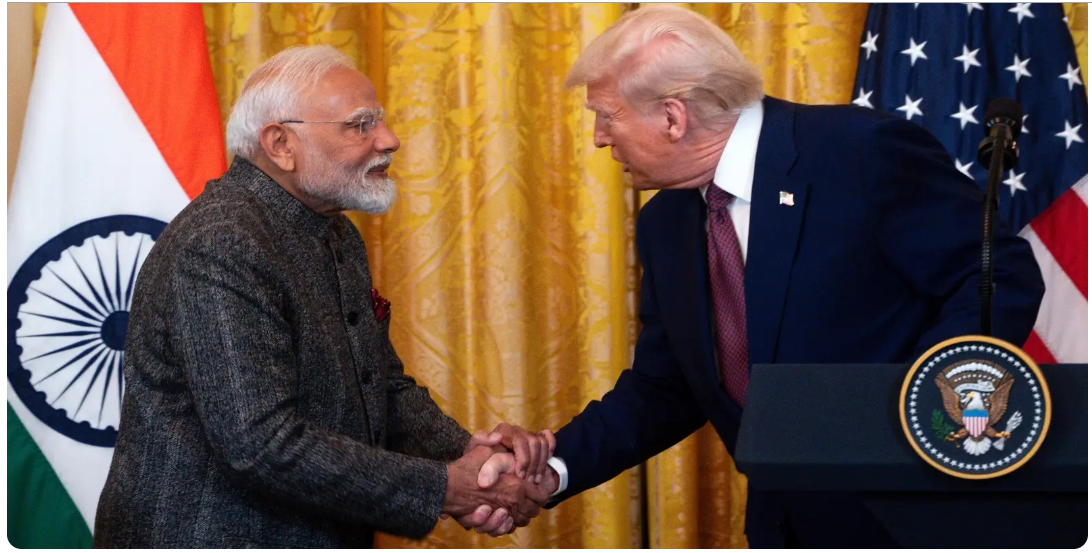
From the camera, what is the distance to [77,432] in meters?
3.04

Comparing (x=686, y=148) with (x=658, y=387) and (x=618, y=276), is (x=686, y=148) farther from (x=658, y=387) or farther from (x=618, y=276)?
(x=618, y=276)

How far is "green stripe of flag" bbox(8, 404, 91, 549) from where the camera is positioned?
302 centimetres

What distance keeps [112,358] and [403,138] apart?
1.23m

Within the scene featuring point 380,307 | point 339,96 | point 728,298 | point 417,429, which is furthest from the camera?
point 417,429

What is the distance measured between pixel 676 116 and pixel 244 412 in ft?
3.65

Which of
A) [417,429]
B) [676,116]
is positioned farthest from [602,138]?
[417,429]

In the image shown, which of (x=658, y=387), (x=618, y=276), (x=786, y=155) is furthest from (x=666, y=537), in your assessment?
(x=786, y=155)

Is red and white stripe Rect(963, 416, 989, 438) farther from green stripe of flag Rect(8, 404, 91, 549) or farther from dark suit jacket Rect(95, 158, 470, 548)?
green stripe of flag Rect(8, 404, 91, 549)

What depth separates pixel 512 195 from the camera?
371cm

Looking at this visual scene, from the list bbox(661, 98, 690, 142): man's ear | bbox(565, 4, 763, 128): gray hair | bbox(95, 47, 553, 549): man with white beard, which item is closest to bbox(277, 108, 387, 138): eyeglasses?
bbox(95, 47, 553, 549): man with white beard

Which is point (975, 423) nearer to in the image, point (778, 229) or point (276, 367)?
point (778, 229)

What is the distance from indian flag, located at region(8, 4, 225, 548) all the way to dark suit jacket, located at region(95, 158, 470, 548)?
34.6 inches

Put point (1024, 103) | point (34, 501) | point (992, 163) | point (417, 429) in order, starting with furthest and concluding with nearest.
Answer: point (1024, 103) → point (34, 501) → point (417, 429) → point (992, 163)

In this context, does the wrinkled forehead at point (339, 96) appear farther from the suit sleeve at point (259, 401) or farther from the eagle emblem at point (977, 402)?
the eagle emblem at point (977, 402)
